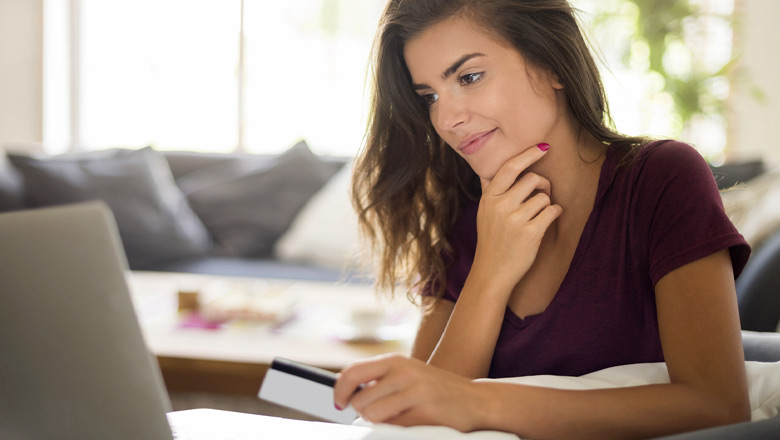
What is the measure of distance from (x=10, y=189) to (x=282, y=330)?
1.89m

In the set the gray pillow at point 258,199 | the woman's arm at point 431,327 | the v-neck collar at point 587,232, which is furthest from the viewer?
the gray pillow at point 258,199

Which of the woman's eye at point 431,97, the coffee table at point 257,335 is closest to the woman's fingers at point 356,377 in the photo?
the woman's eye at point 431,97

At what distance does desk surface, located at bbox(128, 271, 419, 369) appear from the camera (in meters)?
1.87

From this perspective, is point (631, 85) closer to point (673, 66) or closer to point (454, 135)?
point (673, 66)

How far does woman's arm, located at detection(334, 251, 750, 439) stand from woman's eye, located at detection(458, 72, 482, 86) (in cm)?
47

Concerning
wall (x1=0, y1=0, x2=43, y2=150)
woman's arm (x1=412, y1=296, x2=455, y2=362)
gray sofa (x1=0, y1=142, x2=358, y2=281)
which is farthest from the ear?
wall (x1=0, y1=0, x2=43, y2=150)

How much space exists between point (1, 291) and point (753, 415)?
0.90 m

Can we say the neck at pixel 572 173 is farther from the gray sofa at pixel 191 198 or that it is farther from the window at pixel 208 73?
the window at pixel 208 73

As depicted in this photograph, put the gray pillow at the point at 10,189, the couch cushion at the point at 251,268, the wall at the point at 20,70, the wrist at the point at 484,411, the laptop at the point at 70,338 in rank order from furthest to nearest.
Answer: the wall at the point at 20,70 < the gray pillow at the point at 10,189 < the couch cushion at the point at 251,268 < the wrist at the point at 484,411 < the laptop at the point at 70,338

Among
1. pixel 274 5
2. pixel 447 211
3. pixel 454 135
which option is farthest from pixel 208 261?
pixel 274 5

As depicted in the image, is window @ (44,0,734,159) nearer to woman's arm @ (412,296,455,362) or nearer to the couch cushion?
the couch cushion

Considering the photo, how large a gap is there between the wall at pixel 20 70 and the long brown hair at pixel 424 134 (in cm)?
451

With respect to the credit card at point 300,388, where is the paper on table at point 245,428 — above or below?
below

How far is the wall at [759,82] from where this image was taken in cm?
445
